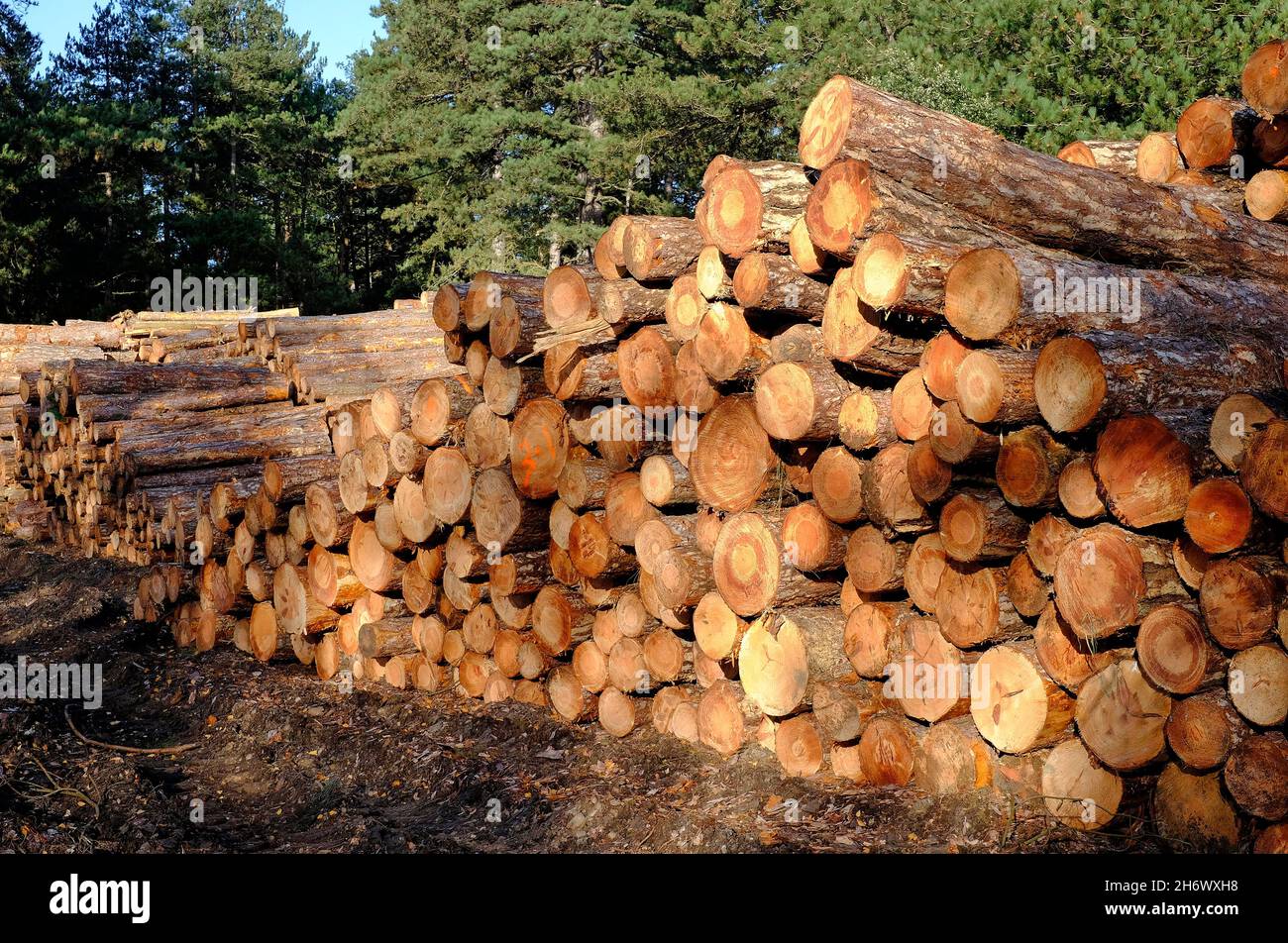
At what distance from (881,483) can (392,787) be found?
295 centimetres

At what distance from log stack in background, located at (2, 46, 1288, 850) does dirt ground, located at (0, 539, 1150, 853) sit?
0.20 metres

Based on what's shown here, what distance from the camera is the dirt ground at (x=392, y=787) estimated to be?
436 centimetres

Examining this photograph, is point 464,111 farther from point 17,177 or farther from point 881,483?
point 881,483

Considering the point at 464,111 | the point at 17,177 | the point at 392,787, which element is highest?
the point at 464,111

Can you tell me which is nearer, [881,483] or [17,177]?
[881,483]

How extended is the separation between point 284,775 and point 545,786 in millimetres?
1508

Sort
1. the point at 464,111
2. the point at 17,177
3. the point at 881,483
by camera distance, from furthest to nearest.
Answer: the point at 464,111 → the point at 17,177 → the point at 881,483

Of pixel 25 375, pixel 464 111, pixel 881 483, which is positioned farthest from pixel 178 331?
pixel 464 111

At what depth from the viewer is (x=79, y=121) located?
2491cm

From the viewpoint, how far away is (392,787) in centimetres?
543

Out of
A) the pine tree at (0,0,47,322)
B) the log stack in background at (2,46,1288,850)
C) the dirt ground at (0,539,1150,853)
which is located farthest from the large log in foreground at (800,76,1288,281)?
the pine tree at (0,0,47,322)

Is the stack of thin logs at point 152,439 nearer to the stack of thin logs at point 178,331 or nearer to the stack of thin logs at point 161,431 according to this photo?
the stack of thin logs at point 161,431

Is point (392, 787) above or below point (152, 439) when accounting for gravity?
below
